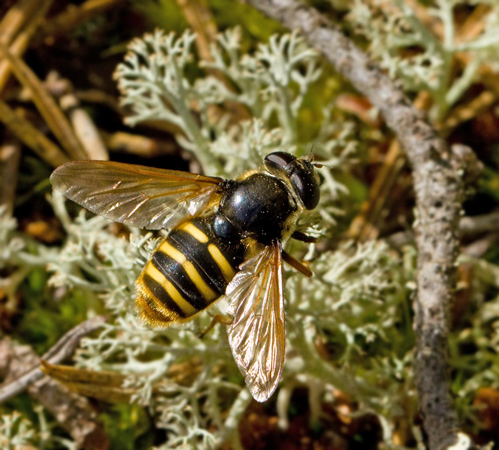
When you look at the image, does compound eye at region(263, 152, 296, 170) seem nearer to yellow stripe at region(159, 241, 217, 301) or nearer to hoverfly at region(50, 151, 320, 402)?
hoverfly at region(50, 151, 320, 402)

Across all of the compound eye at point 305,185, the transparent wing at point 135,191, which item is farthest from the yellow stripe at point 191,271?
the compound eye at point 305,185

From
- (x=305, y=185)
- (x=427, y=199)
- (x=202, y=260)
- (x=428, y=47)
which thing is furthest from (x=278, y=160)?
(x=428, y=47)

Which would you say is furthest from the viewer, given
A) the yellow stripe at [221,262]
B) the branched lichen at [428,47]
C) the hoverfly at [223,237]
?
the branched lichen at [428,47]

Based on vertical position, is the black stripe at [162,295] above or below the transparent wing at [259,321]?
above

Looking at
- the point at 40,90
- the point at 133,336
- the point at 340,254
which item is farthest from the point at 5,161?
the point at 340,254

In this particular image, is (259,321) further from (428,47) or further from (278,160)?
(428,47)

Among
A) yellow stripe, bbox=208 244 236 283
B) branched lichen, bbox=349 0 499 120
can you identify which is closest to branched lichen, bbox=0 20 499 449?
branched lichen, bbox=349 0 499 120

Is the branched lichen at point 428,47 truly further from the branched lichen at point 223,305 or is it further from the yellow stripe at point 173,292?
the yellow stripe at point 173,292
